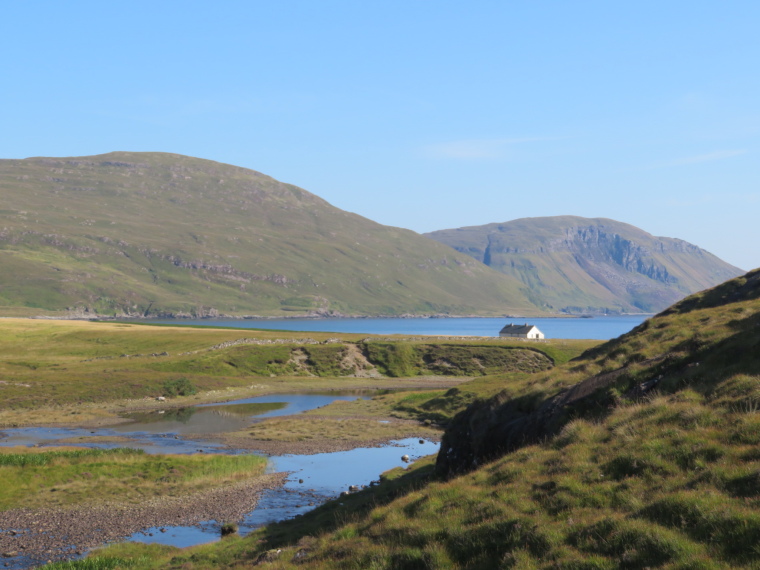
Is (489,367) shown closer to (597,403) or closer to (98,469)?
(98,469)

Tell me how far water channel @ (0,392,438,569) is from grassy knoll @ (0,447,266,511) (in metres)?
5.23

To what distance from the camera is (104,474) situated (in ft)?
166

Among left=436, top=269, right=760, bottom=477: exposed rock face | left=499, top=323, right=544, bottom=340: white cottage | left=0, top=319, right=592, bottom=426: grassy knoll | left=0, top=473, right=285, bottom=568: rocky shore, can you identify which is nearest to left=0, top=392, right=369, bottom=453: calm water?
left=0, top=319, right=592, bottom=426: grassy knoll

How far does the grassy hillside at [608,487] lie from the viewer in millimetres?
15586

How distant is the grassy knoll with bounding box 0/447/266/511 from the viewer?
46.0m

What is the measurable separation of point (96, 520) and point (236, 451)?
25.0 metres

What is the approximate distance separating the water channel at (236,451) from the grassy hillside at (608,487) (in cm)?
920

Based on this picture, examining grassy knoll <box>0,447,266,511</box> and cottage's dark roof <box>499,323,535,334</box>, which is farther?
cottage's dark roof <box>499,323,535,334</box>

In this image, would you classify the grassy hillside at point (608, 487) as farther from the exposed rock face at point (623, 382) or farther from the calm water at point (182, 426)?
the calm water at point (182, 426)

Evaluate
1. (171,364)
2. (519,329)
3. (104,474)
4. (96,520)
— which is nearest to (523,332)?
(519,329)

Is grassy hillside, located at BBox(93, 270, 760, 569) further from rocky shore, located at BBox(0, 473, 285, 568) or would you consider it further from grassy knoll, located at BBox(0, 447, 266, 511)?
grassy knoll, located at BBox(0, 447, 266, 511)

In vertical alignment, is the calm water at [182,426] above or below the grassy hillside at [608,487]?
below

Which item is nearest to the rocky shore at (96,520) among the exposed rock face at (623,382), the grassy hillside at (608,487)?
the grassy hillside at (608,487)

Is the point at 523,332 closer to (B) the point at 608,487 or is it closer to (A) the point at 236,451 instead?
(A) the point at 236,451
